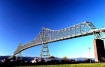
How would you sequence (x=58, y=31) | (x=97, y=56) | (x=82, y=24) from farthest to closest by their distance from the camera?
(x=58, y=31) < (x=82, y=24) < (x=97, y=56)

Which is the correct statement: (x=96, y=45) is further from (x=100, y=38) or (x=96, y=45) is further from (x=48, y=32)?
(x=48, y=32)

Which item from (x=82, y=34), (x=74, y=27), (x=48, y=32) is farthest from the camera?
(x=48, y=32)

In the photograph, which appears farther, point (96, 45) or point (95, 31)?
point (95, 31)

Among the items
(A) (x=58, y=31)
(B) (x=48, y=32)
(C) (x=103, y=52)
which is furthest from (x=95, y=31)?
(B) (x=48, y=32)

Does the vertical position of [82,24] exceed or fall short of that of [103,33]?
it exceeds it

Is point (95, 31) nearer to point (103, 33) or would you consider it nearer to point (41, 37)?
point (103, 33)

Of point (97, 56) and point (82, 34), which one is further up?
point (82, 34)

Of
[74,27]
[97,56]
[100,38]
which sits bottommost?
[97,56]

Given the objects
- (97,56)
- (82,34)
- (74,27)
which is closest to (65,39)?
(74,27)

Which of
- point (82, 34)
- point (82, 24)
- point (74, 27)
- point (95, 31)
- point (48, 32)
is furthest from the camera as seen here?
point (48, 32)
